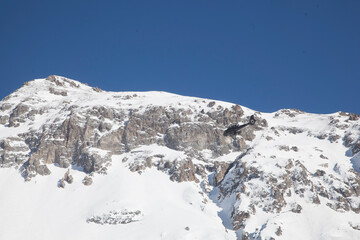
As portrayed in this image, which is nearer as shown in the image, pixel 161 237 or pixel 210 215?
pixel 161 237

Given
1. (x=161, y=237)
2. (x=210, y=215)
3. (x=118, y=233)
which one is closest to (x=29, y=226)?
(x=118, y=233)

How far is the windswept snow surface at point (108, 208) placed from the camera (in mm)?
159125

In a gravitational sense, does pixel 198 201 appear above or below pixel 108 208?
above

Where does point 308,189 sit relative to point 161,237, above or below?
above

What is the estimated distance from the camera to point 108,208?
173 meters

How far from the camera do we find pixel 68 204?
181m

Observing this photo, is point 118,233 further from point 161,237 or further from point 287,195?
point 287,195

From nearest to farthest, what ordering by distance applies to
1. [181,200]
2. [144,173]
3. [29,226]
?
[29,226], [181,200], [144,173]

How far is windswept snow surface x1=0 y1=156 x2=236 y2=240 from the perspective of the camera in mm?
159125

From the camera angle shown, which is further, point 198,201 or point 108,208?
point 198,201

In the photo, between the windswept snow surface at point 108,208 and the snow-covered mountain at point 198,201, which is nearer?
the snow-covered mountain at point 198,201

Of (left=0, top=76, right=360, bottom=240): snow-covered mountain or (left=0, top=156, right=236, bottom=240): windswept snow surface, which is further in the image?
(left=0, top=156, right=236, bottom=240): windswept snow surface

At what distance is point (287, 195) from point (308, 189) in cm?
906

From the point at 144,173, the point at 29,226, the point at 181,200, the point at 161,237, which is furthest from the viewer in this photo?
the point at 144,173
